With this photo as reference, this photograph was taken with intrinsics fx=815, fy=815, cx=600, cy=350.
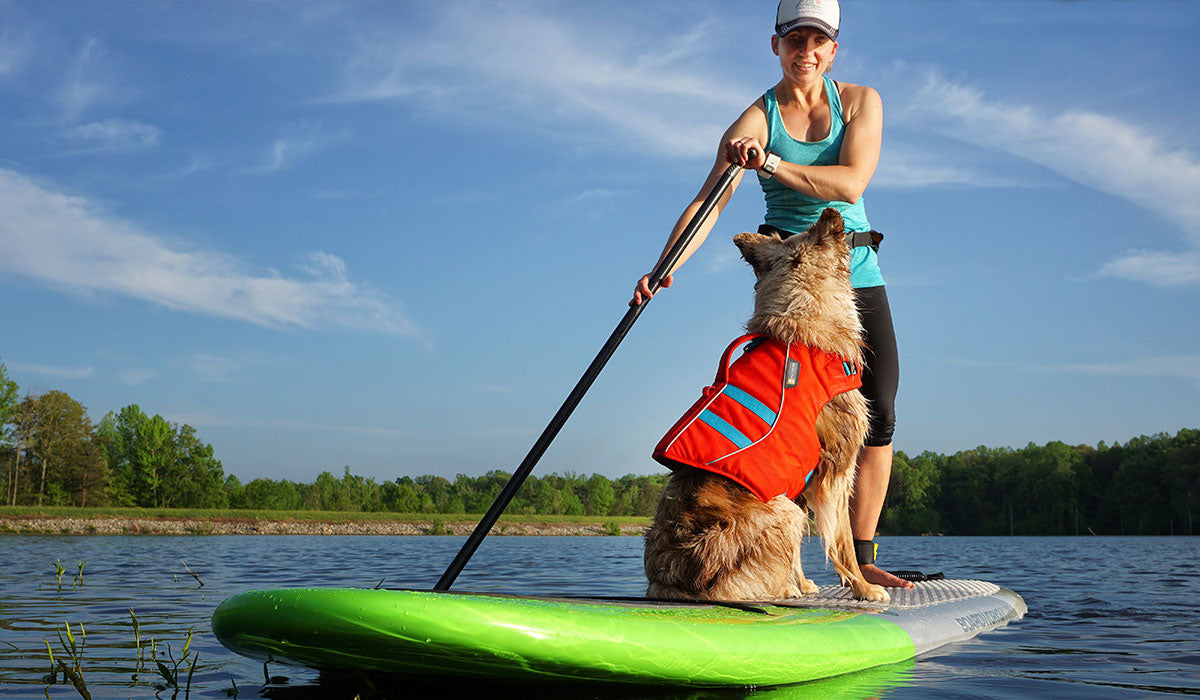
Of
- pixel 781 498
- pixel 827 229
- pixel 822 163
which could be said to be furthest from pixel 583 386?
pixel 822 163

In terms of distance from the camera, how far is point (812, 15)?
16.7ft

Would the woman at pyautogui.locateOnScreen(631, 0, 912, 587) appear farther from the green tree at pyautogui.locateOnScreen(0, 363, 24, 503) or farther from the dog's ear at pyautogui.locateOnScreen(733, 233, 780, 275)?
the green tree at pyautogui.locateOnScreen(0, 363, 24, 503)

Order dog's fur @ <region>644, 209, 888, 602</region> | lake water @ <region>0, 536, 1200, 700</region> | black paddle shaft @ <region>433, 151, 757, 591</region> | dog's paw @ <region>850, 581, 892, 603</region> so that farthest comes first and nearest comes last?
1. dog's paw @ <region>850, 581, 892, 603</region>
2. black paddle shaft @ <region>433, 151, 757, 591</region>
3. dog's fur @ <region>644, 209, 888, 602</region>
4. lake water @ <region>0, 536, 1200, 700</region>

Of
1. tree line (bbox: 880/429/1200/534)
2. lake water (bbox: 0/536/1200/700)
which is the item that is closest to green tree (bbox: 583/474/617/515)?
tree line (bbox: 880/429/1200/534)

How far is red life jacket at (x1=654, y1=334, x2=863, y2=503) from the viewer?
4.03 meters

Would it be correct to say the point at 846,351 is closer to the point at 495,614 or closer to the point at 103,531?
the point at 495,614

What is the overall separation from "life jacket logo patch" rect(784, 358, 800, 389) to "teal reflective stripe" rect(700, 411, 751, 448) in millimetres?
416

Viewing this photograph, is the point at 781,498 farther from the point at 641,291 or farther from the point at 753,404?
the point at 641,291

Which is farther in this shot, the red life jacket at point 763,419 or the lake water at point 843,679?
the red life jacket at point 763,419

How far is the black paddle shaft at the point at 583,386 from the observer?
4297 millimetres

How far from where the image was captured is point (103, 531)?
53281 mm

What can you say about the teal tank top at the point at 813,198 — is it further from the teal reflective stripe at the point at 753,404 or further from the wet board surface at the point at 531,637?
the wet board surface at the point at 531,637

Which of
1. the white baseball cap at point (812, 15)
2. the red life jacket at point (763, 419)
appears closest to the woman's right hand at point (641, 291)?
the red life jacket at point (763, 419)

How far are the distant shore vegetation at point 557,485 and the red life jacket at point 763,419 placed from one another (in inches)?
2272
